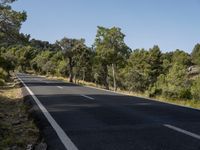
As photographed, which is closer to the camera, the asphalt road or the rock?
the asphalt road

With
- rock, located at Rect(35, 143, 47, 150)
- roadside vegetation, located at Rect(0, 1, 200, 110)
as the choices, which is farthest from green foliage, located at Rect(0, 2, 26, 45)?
rock, located at Rect(35, 143, 47, 150)

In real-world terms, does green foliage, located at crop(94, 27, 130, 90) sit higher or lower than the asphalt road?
higher

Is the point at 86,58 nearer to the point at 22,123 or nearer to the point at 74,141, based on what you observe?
the point at 22,123

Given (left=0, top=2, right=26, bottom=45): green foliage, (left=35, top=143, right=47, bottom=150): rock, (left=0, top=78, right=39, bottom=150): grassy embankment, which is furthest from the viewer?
(left=0, top=2, right=26, bottom=45): green foliage

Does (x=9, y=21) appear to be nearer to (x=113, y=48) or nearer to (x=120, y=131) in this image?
(x=113, y=48)

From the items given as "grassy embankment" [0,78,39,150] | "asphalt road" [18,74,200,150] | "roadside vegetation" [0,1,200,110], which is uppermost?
"roadside vegetation" [0,1,200,110]

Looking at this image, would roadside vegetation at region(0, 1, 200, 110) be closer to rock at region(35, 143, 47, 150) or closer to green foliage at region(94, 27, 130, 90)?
green foliage at region(94, 27, 130, 90)

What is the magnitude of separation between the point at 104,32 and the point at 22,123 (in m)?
34.3

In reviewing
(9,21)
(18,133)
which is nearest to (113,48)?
(9,21)

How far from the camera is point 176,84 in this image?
55219 millimetres

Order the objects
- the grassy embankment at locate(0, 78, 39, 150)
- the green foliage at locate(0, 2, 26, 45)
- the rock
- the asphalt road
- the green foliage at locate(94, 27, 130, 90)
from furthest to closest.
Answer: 1. the green foliage at locate(94, 27, 130, 90)
2. the green foliage at locate(0, 2, 26, 45)
3. the grassy embankment at locate(0, 78, 39, 150)
4. the rock
5. the asphalt road

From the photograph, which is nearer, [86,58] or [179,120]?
[179,120]

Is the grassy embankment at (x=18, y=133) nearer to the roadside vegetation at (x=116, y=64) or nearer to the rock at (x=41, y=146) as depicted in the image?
the rock at (x=41, y=146)

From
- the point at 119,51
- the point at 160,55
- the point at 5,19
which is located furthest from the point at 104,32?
the point at 160,55
